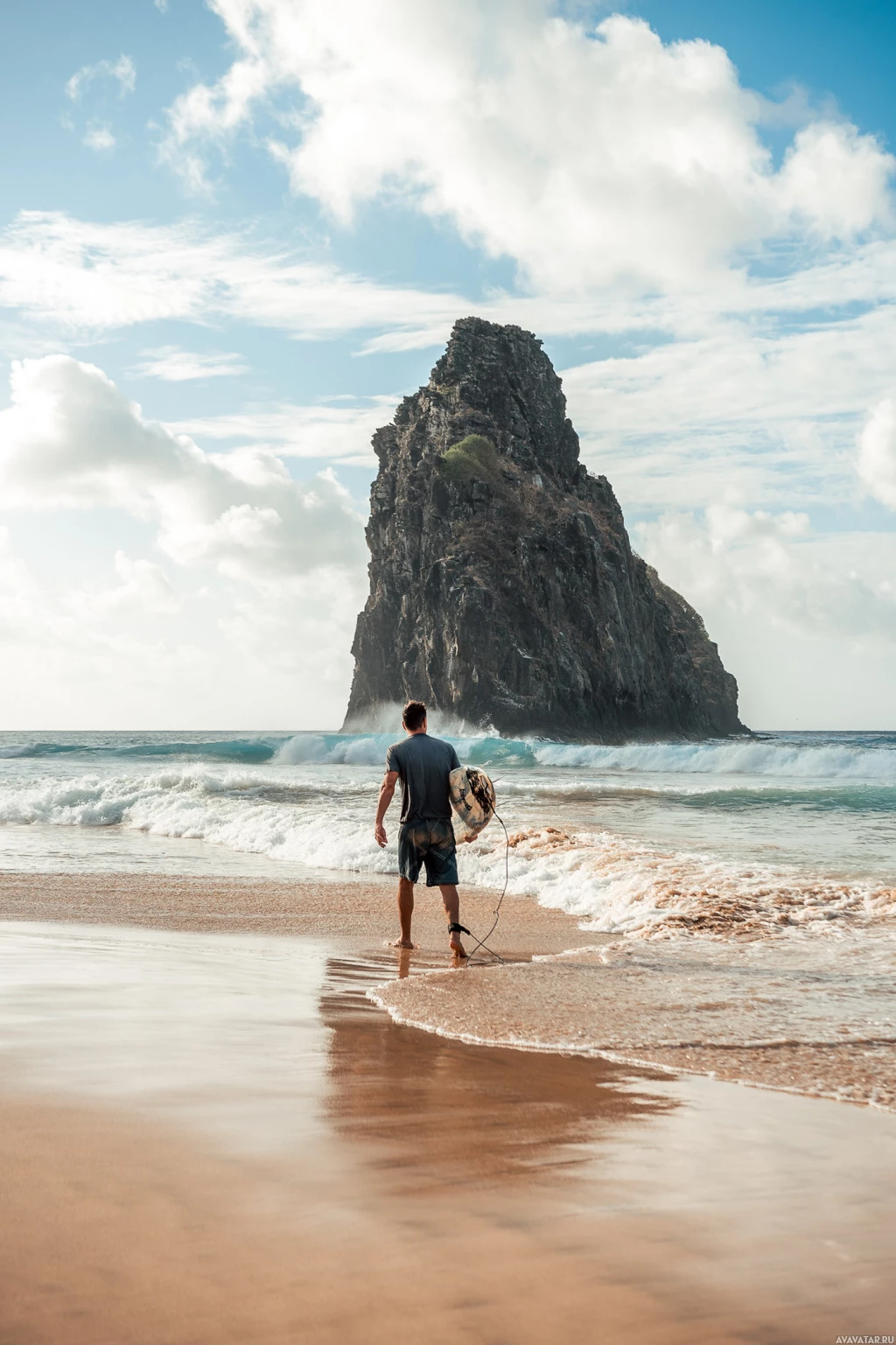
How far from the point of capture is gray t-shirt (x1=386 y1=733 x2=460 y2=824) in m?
7.11

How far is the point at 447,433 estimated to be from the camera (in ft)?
248

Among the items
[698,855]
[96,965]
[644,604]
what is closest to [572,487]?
[644,604]

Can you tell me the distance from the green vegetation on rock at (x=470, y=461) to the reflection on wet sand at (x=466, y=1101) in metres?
69.7

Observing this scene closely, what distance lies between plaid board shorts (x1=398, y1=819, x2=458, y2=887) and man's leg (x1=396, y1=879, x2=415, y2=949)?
60 mm

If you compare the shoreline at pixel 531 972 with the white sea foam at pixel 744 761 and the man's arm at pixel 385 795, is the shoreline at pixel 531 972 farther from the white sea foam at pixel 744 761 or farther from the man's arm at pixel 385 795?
the white sea foam at pixel 744 761

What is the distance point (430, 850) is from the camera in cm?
713

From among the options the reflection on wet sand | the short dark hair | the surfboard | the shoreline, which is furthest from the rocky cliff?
the reflection on wet sand

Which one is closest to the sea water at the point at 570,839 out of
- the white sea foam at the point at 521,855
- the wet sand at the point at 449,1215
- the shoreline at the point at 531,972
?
the white sea foam at the point at 521,855

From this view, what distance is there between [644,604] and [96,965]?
78241 mm

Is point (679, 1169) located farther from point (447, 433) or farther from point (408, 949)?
point (447, 433)

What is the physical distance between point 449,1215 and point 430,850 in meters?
Answer: 4.93

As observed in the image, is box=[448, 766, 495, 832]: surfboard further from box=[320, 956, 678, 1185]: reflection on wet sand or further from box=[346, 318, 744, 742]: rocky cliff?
box=[346, 318, 744, 742]: rocky cliff

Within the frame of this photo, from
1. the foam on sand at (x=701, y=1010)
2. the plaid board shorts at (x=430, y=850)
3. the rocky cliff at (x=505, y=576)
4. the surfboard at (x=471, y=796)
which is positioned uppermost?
the rocky cliff at (x=505, y=576)

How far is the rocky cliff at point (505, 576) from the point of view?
68.8 m
